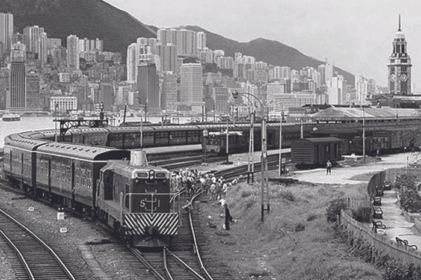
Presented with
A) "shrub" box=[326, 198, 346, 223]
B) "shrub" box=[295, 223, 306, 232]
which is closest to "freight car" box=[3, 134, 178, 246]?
"shrub" box=[295, 223, 306, 232]

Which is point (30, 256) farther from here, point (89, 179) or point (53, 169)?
point (53, 169)

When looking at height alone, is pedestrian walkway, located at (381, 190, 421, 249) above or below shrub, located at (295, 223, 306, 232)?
below

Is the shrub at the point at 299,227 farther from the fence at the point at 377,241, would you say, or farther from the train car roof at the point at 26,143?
the train car roof at the point at 26,143

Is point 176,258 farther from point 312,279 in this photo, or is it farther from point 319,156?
point 319,156

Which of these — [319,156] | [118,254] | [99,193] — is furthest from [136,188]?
[319,156]

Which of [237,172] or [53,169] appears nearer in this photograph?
[53,169]

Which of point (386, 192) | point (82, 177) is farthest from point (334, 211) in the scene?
point (386, 192)

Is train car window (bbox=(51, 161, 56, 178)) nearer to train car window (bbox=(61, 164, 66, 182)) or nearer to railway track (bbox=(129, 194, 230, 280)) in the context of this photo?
train car window (bbox=(61, 164, 66, 182))
